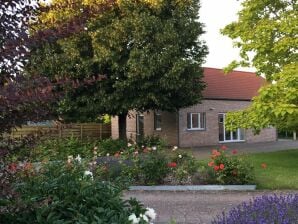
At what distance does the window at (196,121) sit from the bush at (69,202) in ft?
88.0

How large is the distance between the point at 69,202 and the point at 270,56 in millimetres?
13651

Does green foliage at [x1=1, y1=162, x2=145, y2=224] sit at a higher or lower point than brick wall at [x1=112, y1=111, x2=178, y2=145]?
lower

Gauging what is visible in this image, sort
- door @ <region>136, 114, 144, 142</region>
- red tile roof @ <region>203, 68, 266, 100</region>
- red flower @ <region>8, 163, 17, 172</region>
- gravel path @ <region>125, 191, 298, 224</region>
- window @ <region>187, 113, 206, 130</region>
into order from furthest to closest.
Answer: red tile roof @ <region>203, 68, 266, 100</region> < door @ <region>136, 114, 144, 142</region> < window @ <region>187, 113, 206, 130</region> < gravel path @ <region>125, 191, 298, 224</region> < red flower @ <region>8, 163, 17, 172</region>

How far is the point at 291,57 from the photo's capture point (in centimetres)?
1642

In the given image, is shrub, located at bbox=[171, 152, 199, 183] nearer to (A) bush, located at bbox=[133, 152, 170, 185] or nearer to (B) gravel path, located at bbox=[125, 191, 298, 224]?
(A) bush, located at bbox=[133, 152, 170, 185]

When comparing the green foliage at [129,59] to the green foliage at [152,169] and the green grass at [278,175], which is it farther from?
the green foliage at [152,169]

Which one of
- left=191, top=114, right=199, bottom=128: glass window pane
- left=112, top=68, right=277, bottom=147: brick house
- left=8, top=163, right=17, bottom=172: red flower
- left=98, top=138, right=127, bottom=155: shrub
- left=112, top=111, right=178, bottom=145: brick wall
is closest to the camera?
left=8, top=163, right=17, bottom=172: red flower

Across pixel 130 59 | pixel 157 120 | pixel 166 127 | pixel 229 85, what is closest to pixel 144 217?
pixel 130 59

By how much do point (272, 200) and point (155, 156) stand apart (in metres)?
7.54

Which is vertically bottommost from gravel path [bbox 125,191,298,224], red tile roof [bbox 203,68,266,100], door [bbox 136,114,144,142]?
gravel path [bbox 125,191,298,224]

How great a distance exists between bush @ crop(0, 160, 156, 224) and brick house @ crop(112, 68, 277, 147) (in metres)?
24.6

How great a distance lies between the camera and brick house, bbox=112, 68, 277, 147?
31.0 meters

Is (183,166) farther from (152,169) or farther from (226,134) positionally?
(226,134)

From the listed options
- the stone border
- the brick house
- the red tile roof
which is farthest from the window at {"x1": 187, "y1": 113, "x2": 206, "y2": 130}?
the stone border
